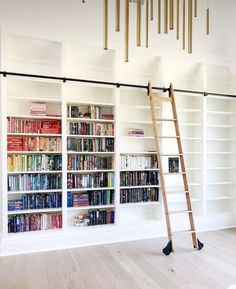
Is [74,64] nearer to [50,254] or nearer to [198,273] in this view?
[50,254]

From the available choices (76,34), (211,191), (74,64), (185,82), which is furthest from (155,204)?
(76,34)

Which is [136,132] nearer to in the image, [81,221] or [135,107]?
[135,107]

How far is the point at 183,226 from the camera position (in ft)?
13.9

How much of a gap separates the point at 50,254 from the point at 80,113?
1984 mm

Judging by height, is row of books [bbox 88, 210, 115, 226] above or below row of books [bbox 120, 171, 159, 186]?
below

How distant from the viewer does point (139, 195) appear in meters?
4.12

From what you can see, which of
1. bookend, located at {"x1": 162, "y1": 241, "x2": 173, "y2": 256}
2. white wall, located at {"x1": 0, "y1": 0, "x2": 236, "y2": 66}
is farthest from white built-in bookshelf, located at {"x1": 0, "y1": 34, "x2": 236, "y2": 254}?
bookend, located at {"x1": 162, "y1": 241, "x2": 173, "y2": 256}

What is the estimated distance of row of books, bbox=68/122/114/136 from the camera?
3.83 meters

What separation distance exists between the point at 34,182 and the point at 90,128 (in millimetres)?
1103

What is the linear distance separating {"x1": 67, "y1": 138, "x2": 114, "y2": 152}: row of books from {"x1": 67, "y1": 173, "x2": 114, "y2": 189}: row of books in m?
0.38

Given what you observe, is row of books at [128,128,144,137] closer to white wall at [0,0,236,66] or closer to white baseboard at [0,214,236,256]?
white wall at [0,0,236,66]

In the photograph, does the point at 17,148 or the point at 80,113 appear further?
the point at 80,113

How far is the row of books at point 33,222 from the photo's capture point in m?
3.56

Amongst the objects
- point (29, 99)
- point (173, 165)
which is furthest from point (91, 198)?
point (29, 99)
